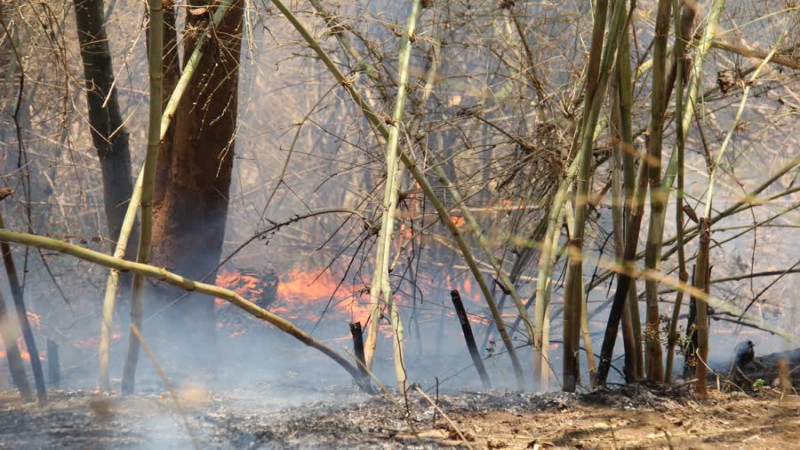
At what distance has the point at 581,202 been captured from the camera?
7.21ft

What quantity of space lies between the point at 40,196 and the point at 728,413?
7.29m

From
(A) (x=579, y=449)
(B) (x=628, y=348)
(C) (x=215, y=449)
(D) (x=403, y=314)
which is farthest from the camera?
(D) (x=403, y=314)

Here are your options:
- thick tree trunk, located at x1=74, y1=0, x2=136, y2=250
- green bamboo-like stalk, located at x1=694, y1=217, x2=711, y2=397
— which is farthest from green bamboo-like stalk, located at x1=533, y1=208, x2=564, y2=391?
thick tree trunk, located at x1=74, y1=0, x2=136, y2=250

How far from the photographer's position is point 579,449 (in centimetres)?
189

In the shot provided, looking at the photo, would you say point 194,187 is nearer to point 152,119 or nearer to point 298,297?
point 152,119

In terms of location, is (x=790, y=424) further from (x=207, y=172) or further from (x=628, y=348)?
(x=207, y=172)

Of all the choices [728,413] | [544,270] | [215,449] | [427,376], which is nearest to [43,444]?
[215,449]

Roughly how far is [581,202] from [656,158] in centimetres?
25

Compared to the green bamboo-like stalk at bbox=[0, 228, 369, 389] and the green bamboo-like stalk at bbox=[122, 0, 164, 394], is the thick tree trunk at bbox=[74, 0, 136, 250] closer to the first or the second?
the green bamboo-like stalk at bbox=[122, 0, 164, 394]

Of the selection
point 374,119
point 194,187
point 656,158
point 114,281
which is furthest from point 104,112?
point 656,158

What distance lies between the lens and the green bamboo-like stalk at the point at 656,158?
2051 mm

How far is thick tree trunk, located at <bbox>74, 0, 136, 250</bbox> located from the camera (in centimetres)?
380

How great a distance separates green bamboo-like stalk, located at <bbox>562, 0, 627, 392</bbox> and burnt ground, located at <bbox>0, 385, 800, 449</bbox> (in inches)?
5.5

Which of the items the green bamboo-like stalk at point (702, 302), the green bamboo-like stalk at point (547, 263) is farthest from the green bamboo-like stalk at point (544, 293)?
the green bamboo-like stalk at point (702, 302)
